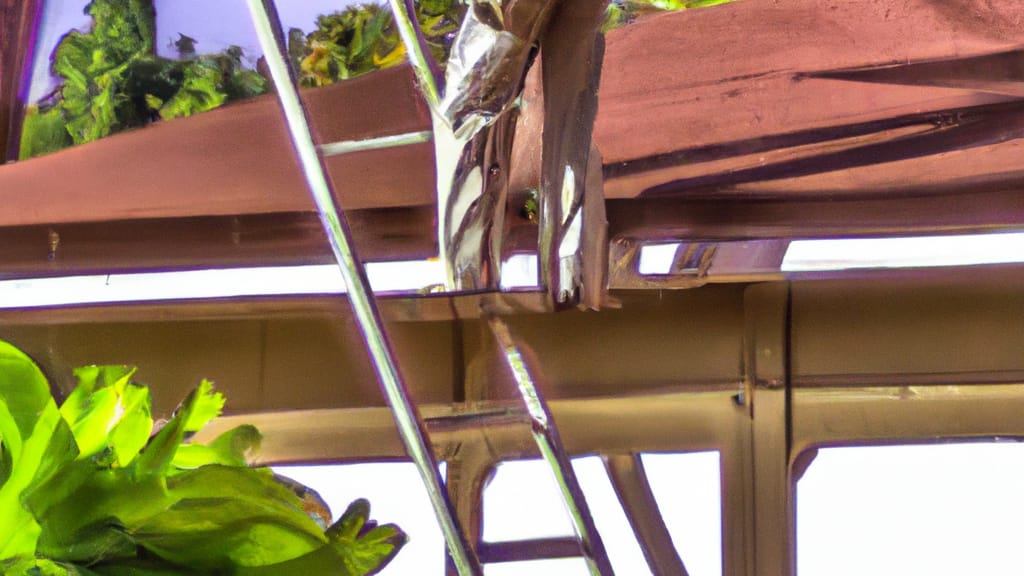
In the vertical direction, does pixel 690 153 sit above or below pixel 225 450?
above

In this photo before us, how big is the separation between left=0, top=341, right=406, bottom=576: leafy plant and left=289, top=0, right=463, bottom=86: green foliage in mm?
122

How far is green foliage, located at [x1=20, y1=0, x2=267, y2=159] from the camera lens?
1.01ft

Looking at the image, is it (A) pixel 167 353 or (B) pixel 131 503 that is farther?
(A) pixel 167 353

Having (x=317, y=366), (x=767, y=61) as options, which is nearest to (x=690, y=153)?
(x=767, y=61)

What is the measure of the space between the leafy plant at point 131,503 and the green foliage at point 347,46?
12cm

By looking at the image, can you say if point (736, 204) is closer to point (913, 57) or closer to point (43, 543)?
point (913, 57)

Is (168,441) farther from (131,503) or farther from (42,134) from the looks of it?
(42,134)

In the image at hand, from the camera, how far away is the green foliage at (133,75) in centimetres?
31

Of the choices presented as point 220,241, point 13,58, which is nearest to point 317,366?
point 220,241

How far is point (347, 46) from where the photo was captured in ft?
1.02

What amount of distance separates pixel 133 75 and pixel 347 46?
0.07 meters

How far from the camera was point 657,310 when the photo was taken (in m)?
0.32

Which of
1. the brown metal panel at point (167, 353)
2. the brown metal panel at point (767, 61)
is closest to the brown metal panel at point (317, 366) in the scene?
the brown metal panel at point (167, 353)

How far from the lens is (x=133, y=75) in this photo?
306 millimetres
